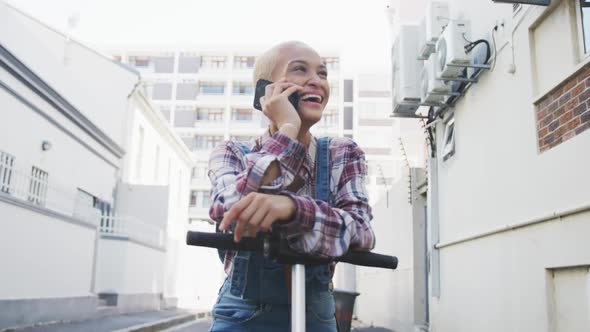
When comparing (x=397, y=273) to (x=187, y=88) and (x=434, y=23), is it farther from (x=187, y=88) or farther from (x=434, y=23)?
(x=187, y=88)

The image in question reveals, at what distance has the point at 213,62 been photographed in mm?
52062

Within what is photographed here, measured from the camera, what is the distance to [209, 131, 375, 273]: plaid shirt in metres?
1.40

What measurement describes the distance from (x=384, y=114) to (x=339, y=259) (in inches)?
2032

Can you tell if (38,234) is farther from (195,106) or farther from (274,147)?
(195,106)

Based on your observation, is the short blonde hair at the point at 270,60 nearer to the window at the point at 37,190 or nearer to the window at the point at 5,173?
the window at the point at 5,173

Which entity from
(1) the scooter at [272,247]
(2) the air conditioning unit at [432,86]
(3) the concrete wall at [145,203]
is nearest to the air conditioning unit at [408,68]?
Result: (2) the air conditioning unit at [432,86]

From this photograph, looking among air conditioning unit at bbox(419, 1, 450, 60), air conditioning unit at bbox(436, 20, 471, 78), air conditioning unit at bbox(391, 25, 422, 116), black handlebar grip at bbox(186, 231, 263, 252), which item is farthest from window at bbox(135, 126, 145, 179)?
black handlebar grip at bbox(186, 231, 263, 252)

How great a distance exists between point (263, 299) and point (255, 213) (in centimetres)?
33

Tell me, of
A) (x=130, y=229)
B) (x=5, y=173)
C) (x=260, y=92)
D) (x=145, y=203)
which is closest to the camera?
(x=260, y=92)

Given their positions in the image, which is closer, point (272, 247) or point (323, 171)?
point (272, 247)

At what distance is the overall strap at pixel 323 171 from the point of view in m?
1.72

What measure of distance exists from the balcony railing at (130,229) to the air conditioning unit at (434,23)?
10775 mm

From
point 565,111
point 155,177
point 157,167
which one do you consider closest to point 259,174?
point 565,111

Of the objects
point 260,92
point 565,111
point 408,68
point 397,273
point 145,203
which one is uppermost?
point 408,68
